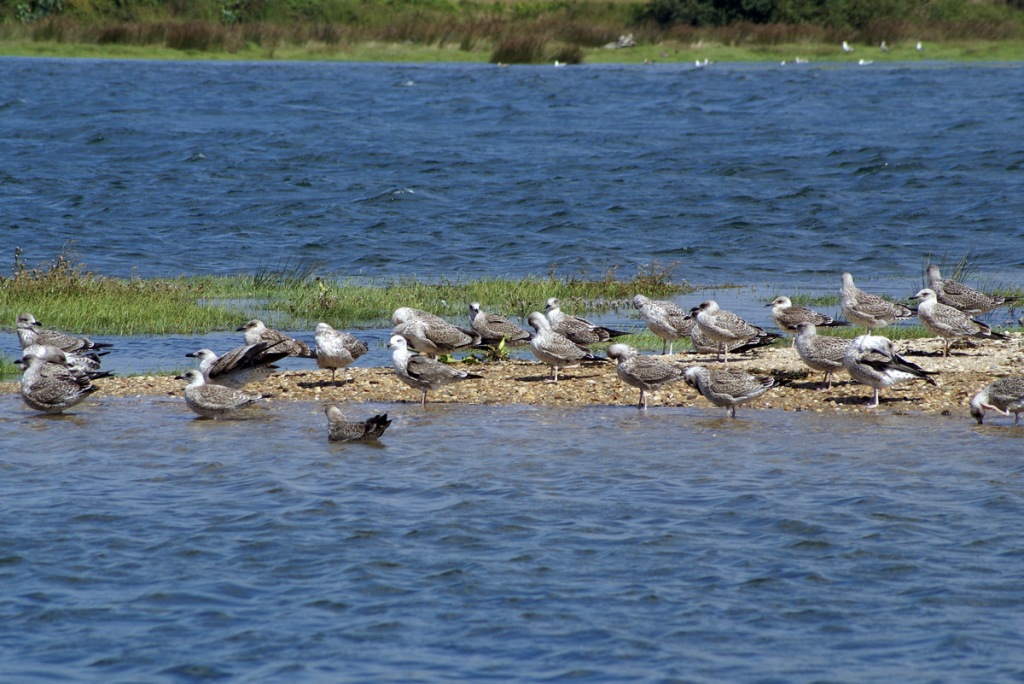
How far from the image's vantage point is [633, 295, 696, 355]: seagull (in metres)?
16.5

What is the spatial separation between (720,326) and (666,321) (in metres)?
1.02

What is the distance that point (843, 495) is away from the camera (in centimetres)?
1112

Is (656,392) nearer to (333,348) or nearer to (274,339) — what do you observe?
(333,348)

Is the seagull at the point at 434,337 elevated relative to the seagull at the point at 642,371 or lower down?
lower down

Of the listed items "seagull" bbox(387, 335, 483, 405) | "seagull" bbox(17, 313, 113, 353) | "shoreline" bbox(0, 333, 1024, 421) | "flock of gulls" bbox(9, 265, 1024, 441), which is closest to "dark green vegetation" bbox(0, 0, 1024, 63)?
"seagull" bbox(17, 313, 113, 353)

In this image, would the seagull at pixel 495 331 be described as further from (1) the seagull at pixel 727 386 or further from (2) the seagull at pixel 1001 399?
(2) the seagull at pixel 1001 399


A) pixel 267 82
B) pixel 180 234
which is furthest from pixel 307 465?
pixel 267 82

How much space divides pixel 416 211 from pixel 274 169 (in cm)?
716

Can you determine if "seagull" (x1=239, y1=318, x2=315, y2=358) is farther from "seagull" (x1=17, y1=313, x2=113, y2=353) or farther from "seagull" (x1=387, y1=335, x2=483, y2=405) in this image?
"seagull" (x1=17, y1=313, x2=113, y2=353)

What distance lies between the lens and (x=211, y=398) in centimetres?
1380

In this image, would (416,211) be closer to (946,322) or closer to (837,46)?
(946,322)

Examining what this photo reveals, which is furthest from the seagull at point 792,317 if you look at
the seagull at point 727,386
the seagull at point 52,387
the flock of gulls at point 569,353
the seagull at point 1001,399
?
the seagull at point 52,387

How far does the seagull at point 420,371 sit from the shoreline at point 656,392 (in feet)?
0.84

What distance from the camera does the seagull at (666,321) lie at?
16.5 meters
